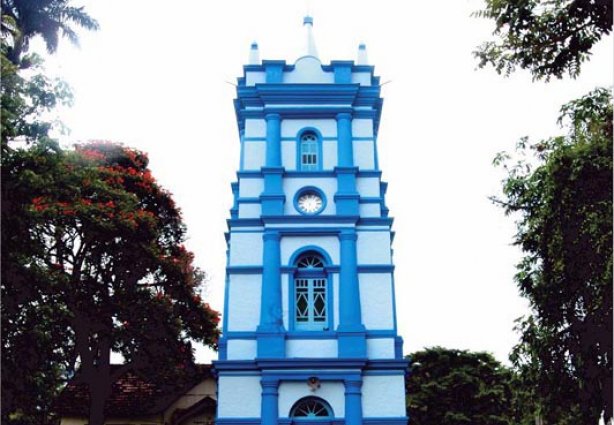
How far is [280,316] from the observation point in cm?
1859

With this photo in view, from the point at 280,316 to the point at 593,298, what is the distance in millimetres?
7142

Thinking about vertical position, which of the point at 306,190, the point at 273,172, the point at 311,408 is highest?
the point at 273,172

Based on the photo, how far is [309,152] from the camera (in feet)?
68.7

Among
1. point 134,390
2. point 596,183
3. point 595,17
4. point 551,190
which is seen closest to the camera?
point 595,17

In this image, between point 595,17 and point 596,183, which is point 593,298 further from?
point 595,17

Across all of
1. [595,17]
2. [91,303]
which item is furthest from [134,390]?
[595,17]

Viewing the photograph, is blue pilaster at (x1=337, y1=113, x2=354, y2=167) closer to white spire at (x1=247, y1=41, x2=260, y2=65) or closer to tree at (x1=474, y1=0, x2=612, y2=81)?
white spire at (x1=247, y1=41, x2=260, y2=65)

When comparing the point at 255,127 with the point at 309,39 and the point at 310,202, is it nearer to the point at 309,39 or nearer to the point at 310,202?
the point at 310,202

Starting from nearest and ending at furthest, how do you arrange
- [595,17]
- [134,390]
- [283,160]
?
[595,17] → [283,160] → [134,390]

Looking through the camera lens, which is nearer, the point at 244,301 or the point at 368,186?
the point at 244,301

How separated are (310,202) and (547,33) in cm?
1163

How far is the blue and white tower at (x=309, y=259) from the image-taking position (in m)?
18.0

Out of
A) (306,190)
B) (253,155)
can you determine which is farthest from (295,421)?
(253,155)

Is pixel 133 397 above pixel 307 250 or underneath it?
underneath
